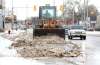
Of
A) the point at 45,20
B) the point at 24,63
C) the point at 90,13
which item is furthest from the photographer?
the point at 90,13

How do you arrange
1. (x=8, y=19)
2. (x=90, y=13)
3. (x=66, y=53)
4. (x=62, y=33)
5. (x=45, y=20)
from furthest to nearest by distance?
1. (x=90, y=13)
2. (x=8, y=19)
3. (x=45, y=20)
4. (x=62, y=33)
5. (x=66, y=53)

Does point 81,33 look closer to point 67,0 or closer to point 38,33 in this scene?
point 38,33

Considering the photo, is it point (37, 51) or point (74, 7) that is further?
point (74, 7)

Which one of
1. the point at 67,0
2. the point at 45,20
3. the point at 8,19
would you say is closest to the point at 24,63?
the point at 45,20

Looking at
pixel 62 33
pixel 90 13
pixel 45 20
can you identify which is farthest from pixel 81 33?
pixel 90 13

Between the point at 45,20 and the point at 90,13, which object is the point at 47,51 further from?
the point at 90,13

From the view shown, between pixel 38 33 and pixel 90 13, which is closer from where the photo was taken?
pixel 38 33

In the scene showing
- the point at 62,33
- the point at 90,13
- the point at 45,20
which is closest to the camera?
the point at 62,33

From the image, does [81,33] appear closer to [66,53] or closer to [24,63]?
[66,53]

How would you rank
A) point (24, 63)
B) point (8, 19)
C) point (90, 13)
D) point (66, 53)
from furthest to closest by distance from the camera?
point (90, 13), point (8, 19), point (66, 53), point (24, 63)

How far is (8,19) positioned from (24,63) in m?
94.1

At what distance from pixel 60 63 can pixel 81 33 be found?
2794cm

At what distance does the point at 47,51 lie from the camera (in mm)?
19594

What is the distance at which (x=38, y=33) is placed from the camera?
35.6 m
